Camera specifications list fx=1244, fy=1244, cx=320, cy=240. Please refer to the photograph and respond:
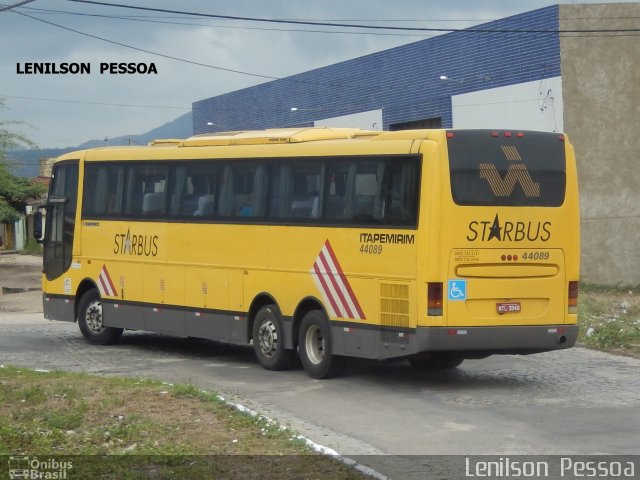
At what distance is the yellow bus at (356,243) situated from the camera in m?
15.1

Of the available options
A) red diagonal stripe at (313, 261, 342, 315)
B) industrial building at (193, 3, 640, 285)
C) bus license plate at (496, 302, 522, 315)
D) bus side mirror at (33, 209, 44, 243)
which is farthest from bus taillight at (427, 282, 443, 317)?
industrial building at (193, 3, 640, 285)

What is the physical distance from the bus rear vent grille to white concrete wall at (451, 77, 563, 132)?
63.0ft

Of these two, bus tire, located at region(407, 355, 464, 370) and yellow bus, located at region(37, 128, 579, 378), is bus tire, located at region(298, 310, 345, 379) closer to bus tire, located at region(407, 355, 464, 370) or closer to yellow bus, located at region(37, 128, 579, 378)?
yellow bus, located at region(37, 128, 579, 378)

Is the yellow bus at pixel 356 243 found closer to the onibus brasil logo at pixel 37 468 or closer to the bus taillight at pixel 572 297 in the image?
the bus taillight at pixel 572 297

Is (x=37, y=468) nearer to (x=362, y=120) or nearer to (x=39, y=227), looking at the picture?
(x=39, y=227)

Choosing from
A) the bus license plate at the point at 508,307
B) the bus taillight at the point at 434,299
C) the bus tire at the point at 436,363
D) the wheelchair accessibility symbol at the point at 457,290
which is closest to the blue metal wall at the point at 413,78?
the bus tire at the point at 436,363

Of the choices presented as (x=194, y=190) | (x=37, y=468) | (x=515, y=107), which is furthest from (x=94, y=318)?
(x=515, y=107)

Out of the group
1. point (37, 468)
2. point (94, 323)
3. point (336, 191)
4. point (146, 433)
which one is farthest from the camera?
point (94, 323)

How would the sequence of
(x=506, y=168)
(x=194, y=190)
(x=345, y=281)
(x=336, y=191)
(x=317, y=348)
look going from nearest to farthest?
(x=506, y=168), (x=345, y=281), (x=336, y=191), (x=317, y=348), (x=194, y=190)

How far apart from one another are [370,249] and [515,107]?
21.4 metres

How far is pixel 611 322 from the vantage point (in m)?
22.2

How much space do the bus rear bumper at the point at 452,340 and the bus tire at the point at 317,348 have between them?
18 centimetres

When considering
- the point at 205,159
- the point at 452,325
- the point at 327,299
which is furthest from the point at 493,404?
the point at 205,159

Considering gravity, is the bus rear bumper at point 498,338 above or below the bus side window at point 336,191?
below
